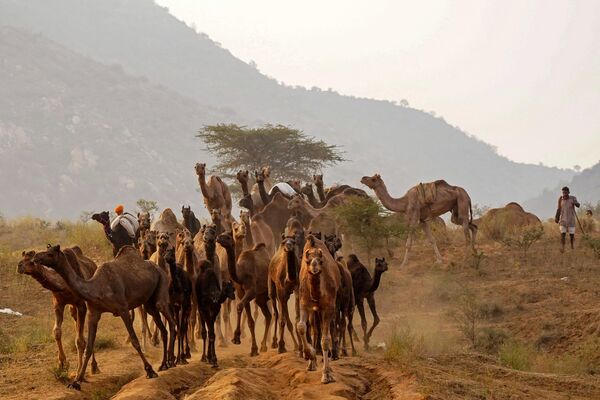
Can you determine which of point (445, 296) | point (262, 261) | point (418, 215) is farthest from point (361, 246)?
point (262, 261)

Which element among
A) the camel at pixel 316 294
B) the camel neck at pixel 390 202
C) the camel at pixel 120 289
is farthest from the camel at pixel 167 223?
the camel at pixel 316 294

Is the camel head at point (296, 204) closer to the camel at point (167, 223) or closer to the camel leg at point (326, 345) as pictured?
the camel at point (167, 223)

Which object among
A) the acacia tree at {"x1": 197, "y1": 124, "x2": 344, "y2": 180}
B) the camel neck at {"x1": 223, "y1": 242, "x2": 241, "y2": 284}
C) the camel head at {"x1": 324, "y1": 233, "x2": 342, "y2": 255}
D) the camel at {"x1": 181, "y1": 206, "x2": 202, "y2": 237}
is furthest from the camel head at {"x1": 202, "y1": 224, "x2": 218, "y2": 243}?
the acacia tree at {"x1": 197, "y1": 124, "x2": 344, "y2": 180}

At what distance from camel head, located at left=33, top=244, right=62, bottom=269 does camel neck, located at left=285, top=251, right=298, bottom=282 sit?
3.30 metres

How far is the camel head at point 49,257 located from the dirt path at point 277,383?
77.8 inches

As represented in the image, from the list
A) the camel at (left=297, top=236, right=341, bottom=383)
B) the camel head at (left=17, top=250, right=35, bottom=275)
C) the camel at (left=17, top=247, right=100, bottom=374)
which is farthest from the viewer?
the camel at (left=17, top=247, right=100, bottom=374)

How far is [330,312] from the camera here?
10.9 metres

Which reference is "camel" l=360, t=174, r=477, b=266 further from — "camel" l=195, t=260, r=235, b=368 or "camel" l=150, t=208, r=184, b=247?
"camel" l=195, t=260, r=235, b=368

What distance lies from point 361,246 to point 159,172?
101 metres

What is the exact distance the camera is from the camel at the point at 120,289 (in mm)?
10758

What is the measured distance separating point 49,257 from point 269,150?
3329 centimetres

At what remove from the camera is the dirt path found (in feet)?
30.6

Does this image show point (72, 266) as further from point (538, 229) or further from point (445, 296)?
point (538, 229)

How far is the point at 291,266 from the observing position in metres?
11.8
